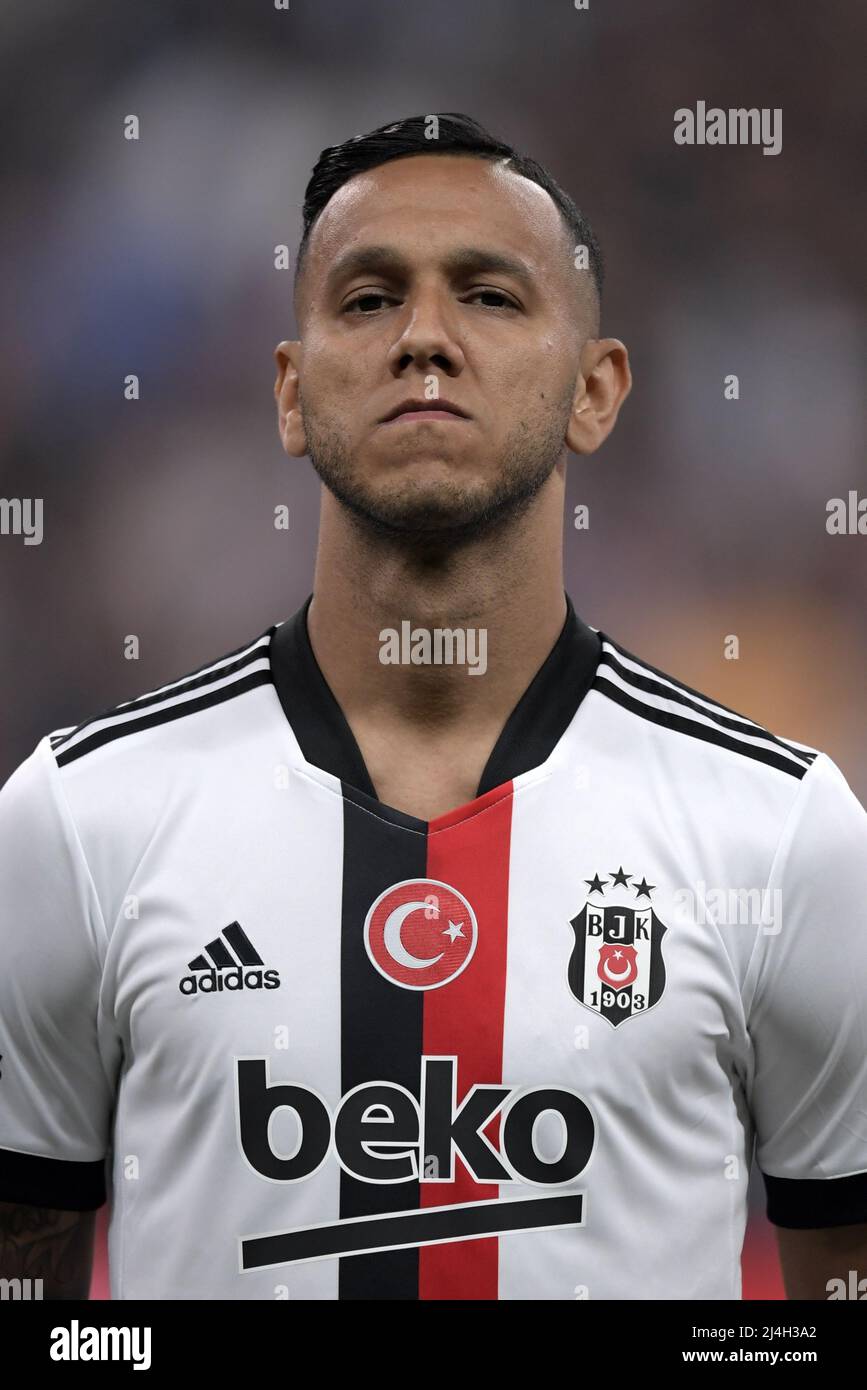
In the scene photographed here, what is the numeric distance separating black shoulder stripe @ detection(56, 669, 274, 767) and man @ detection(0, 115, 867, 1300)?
1cm

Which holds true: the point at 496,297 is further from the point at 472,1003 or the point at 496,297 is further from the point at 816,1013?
the point at 816,1013

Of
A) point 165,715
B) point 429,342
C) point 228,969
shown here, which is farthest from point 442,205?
point 228,969

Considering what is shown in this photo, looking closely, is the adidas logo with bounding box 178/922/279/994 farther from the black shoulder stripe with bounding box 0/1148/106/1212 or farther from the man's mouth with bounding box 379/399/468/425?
the man's mouth with bounding box 379/399/468/425

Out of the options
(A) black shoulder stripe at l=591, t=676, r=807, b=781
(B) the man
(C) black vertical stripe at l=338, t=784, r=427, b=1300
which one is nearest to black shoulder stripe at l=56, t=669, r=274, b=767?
(B) the man

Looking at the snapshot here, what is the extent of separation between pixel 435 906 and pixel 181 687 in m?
A: 0.55

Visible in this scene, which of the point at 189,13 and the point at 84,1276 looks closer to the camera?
the point at 84,1276

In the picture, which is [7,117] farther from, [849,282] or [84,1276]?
[84,1276]

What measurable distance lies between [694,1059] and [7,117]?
2.08 meters

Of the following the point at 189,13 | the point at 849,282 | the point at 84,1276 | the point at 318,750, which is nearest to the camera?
the point at 318,750

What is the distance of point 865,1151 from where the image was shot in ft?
7.29

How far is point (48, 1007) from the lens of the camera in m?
2.17

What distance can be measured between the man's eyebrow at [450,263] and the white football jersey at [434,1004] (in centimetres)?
58

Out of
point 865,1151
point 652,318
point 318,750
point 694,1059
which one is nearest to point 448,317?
point 318,750

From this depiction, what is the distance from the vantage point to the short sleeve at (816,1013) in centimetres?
215
